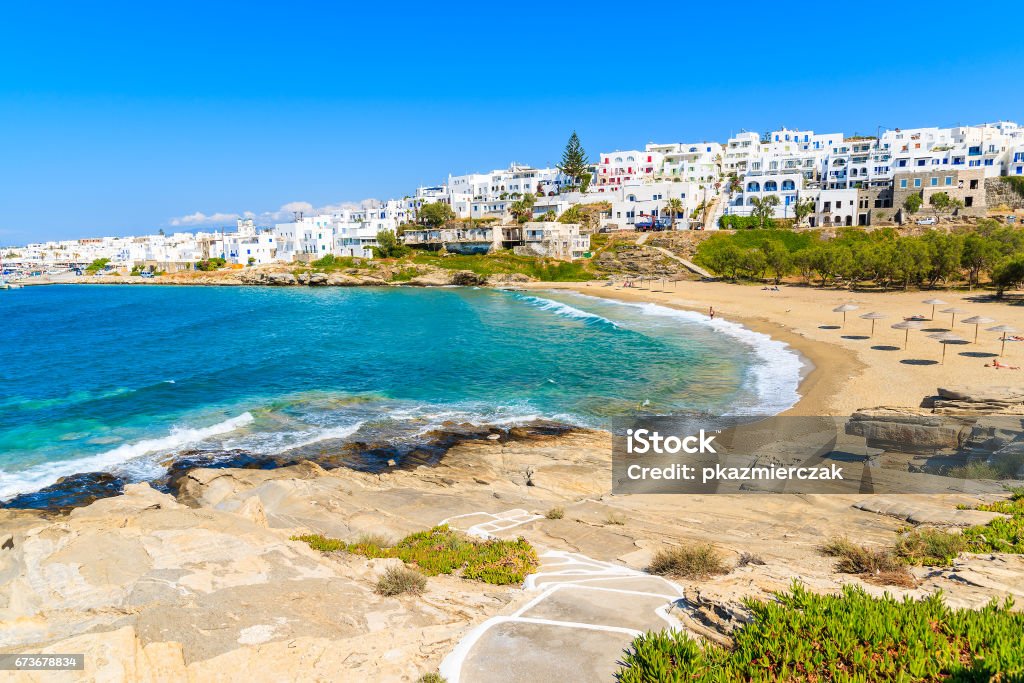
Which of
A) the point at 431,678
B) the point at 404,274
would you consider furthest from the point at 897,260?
the point at 404,274

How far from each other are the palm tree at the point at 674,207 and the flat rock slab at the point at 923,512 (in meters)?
97.4

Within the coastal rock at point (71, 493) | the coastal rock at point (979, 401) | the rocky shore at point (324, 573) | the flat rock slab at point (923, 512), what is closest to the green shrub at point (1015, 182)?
the coastal rock at point (979, 401)

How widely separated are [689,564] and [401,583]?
4839 millimetres

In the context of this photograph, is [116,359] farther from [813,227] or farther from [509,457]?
[813,227]

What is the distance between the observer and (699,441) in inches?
879

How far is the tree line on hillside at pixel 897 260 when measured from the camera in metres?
55.5

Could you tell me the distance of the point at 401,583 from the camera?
9320 mm

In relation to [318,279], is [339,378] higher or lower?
lower

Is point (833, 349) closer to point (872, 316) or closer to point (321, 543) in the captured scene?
point (872, 316)

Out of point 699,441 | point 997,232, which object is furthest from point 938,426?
Result: point 997,232

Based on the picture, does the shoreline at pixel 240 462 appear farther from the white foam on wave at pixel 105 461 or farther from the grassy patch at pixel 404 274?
the grassy patch at pixel 404 274

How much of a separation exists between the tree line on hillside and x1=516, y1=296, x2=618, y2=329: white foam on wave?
25851 mm

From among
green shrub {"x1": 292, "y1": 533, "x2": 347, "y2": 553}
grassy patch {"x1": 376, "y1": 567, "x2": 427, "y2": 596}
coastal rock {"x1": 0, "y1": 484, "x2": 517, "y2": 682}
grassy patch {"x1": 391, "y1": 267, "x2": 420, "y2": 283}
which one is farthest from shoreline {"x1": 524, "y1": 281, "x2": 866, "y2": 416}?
grassy patch {"x1": 391, "y1": 267, "x2": 420, "y2": 283}

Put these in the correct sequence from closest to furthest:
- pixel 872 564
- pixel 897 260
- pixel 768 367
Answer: pixel 872 564 → pixel 768 367 → pixel 897 260
